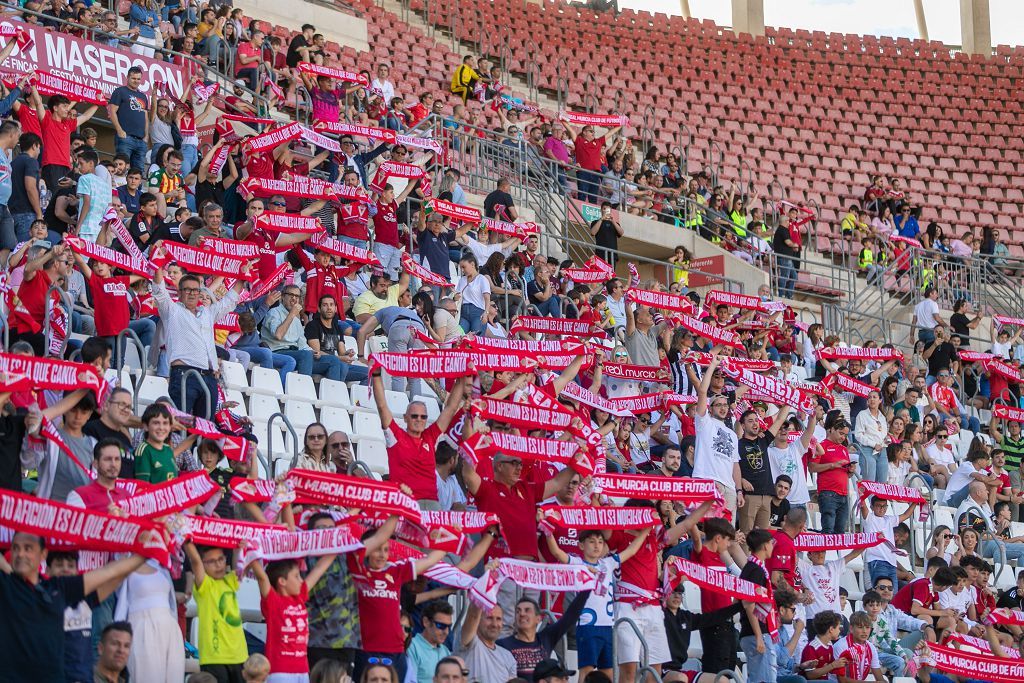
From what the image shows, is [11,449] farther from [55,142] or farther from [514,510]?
[55,142]

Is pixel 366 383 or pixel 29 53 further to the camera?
pixel 29 53

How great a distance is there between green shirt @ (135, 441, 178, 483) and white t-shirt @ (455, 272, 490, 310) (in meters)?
5.84

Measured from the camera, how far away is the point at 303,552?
8094mm

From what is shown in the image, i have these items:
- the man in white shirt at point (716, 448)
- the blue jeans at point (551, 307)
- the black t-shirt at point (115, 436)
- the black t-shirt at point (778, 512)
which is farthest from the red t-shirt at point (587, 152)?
the black t-shirt at point (115, 436)

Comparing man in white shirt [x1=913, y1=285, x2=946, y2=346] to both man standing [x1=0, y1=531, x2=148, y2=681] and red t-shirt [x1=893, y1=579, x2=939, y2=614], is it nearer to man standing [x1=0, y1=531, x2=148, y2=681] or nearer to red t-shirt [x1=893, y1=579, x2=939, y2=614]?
red t-shirt [x1=893, y1=579, x2=939, y2=614]

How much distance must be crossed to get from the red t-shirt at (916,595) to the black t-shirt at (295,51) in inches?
387

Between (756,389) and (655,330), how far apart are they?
5.63ft

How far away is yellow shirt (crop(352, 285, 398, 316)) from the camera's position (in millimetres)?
13633

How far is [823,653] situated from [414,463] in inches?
122

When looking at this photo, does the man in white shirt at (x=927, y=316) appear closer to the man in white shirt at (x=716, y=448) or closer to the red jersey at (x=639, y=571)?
the man in white shirt at (x=716, y=448)

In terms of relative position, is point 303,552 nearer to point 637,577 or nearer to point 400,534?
point 400,534

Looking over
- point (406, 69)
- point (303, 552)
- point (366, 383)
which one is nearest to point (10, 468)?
point (303, 552)

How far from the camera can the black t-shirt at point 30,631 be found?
22.7ft

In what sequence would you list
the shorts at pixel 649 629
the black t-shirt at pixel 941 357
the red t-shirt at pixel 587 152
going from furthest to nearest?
the red t-shirt at pixel 587 152 < the black t-shirt at pixel 941 357 < the shorts at pixel 649 629
